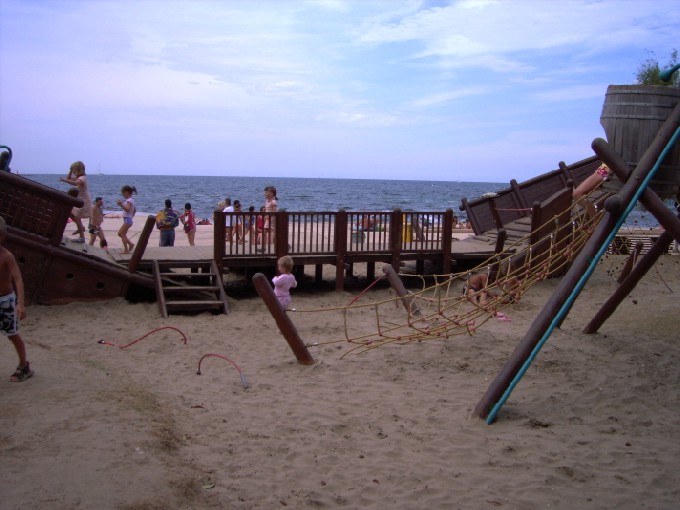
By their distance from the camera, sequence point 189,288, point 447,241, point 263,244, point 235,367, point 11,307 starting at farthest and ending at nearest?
point 447,241 < point 263,244 < point 189,288 < point 235,367 < point 11,307

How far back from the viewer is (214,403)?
6578mm

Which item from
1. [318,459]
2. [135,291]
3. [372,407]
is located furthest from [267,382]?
[135,291]

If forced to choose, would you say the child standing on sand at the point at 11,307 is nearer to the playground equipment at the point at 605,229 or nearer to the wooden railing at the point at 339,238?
the playground equipment at the point at 605,229

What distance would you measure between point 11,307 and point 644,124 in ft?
20.6

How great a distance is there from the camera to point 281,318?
775 cm

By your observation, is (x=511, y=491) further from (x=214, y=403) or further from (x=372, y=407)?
(x=214, y=403)

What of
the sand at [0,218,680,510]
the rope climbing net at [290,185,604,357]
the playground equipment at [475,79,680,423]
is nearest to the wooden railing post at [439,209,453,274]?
the rope climbing net at [290,185,604,357]

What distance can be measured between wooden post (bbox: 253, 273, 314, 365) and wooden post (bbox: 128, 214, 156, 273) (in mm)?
3688

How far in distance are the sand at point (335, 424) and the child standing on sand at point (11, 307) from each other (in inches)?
7.9

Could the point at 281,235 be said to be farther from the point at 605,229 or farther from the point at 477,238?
the point at 605,229

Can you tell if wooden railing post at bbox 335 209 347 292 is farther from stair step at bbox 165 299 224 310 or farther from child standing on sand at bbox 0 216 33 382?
child standing on sand at bbox 0 216 33 382

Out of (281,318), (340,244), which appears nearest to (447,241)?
(340,244)

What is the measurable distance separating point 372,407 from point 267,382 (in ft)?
4.50

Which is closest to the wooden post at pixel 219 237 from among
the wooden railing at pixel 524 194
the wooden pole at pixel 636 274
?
the wooden railing at pixel 524 194
